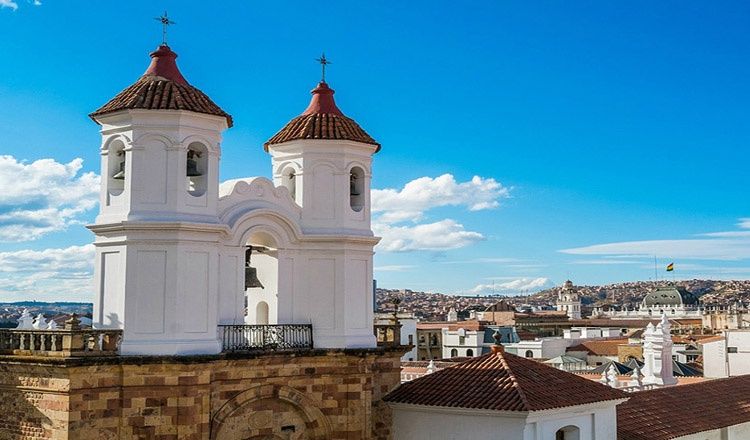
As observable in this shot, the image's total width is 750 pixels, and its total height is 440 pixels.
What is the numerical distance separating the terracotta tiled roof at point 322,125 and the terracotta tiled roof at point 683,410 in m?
11.1

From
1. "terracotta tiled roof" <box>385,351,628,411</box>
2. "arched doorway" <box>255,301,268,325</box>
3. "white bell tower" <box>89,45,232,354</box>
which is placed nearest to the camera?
"white bell tower" <box>89,45,232,354</box>

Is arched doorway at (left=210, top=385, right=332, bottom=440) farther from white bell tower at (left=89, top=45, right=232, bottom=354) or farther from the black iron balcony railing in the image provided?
white bell tower at (left=89, top=45, right=232, bottom=354)

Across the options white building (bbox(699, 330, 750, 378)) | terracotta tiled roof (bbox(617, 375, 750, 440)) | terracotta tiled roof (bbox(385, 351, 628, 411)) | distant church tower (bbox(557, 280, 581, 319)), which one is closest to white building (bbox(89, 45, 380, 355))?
terracotta tiled roof (bbox(385, 351, 628, 411))

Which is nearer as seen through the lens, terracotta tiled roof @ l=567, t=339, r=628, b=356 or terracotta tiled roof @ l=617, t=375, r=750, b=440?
terracotta tiled roof @ l=617, t=375, r=750, b=440

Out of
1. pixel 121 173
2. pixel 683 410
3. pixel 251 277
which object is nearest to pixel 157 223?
pixel 121 173

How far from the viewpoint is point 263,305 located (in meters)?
23.0

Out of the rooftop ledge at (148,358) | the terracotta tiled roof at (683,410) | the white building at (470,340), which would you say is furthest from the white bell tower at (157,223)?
the white building at (470,340)

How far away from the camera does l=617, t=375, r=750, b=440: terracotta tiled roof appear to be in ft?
83.5

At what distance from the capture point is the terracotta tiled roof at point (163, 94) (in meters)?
19.8

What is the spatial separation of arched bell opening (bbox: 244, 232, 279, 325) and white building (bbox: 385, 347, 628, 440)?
13.0ft

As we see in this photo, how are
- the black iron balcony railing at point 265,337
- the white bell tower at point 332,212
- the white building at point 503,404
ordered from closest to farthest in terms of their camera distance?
the black iron balcony railing at point 265,337
the white building at point 503,404
the white bell tower at point 332,212

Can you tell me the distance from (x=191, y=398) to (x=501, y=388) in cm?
745

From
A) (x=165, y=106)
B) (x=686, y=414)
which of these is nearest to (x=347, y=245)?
(x=165, y=106)

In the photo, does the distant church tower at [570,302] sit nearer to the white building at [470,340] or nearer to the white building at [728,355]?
the white building at [470,340]
